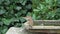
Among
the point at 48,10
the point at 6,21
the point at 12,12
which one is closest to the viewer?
the point at 48,10

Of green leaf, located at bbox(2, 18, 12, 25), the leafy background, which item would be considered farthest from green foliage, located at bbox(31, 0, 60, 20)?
green leaf, located at bbox(2, 18, 12, 25)

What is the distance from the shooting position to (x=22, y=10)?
3.80 metres

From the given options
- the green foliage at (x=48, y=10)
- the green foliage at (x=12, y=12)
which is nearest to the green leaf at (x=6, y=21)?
the green foliage at (x=12, y=12)

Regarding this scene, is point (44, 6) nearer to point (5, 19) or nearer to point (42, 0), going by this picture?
point (42, 0)

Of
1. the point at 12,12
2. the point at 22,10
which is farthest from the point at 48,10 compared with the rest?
the point at 12,12

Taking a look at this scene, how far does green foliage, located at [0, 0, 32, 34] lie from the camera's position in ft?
12.0

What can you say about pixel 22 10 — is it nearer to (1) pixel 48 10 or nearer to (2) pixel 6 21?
(2) pixel 6 21

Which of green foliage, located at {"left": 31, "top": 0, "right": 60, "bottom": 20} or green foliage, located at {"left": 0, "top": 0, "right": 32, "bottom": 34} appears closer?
green foliage, located at {"left": 31, "top": 0, "right": 60, "bottom": 20}

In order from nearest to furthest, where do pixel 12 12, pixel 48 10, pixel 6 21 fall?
pixel 48 10, pixel 6 21, pixel 12 12

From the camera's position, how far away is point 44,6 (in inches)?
132

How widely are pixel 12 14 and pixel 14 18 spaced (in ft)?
0.37

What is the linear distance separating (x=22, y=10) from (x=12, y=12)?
20cm

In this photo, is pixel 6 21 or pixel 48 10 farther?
pixel 6 21

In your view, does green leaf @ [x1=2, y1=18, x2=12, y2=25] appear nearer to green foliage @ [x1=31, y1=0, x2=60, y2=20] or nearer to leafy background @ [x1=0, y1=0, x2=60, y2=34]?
leafy background @ [x1=0, y1=0, x2=60, y2=34]
